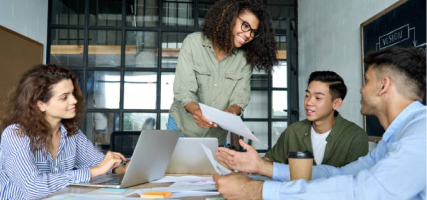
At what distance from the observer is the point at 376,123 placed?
2.46 m

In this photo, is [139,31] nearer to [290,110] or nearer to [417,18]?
[290,110]

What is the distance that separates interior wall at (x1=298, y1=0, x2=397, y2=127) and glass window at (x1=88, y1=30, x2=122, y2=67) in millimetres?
2060

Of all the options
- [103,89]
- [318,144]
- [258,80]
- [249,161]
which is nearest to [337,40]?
[258,80]

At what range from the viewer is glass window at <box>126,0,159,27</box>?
423 cm

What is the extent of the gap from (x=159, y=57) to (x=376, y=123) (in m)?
2.50

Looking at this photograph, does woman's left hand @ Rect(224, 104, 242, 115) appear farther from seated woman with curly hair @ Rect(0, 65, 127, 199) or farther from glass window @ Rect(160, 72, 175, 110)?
glass window @ Rect(160, 72, 175, 110)

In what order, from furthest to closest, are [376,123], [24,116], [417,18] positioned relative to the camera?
1. [376,123]
2. [417,18]
3. [24,116]

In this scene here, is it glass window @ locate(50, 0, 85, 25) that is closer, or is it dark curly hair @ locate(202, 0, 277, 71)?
dark curly hair @ locate(202, 0, 277, 71)

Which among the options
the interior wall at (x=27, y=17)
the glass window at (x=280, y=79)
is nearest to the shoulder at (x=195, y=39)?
the interior wall at (x=27, y=17)

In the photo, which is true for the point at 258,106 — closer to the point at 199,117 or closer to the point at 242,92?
the point at 242,92

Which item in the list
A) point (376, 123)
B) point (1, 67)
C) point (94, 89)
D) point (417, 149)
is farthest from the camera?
point (94, 89)


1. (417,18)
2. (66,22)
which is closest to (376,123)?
(417,18)

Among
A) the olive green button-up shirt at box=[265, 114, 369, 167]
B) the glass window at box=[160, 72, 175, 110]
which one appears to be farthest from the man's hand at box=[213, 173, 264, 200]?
the glass window at box=[160, 72, 175, 110]

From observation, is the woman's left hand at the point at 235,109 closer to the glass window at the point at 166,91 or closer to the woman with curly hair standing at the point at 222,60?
the woman with curly hair standing at the point at 222,60
